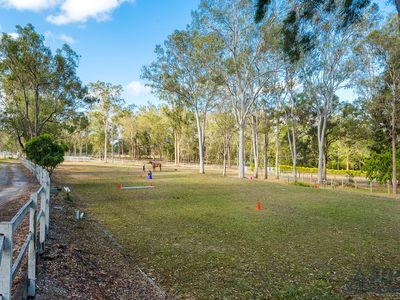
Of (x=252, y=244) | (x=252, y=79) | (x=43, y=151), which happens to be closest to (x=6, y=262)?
(x=252, y=244)

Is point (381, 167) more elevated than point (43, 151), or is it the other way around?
point (43, 151)

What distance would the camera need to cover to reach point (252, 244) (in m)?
6.92

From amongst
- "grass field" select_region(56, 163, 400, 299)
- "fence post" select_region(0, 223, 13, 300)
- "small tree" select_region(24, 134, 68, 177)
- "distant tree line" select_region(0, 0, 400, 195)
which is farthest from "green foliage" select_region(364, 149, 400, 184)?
"fence post" select_region(0, 223, 13, 300)

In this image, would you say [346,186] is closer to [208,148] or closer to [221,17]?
[221,17]

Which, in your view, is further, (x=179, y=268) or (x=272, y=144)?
(x=272, y=144)

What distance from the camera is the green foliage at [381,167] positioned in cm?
2806

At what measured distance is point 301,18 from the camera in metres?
6.98

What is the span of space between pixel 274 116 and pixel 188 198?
2126 cm

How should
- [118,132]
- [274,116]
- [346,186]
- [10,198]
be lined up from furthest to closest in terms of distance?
[118,132] < [274,116] < [346,186] < [10,198]

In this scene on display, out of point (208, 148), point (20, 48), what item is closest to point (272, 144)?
point (208, 148)

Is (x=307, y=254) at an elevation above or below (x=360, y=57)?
below

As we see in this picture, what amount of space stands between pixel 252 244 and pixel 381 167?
27588 millimetres

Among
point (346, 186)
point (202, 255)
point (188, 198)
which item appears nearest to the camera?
point (202, 255)

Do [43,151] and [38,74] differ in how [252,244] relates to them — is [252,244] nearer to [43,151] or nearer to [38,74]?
[43,151]
